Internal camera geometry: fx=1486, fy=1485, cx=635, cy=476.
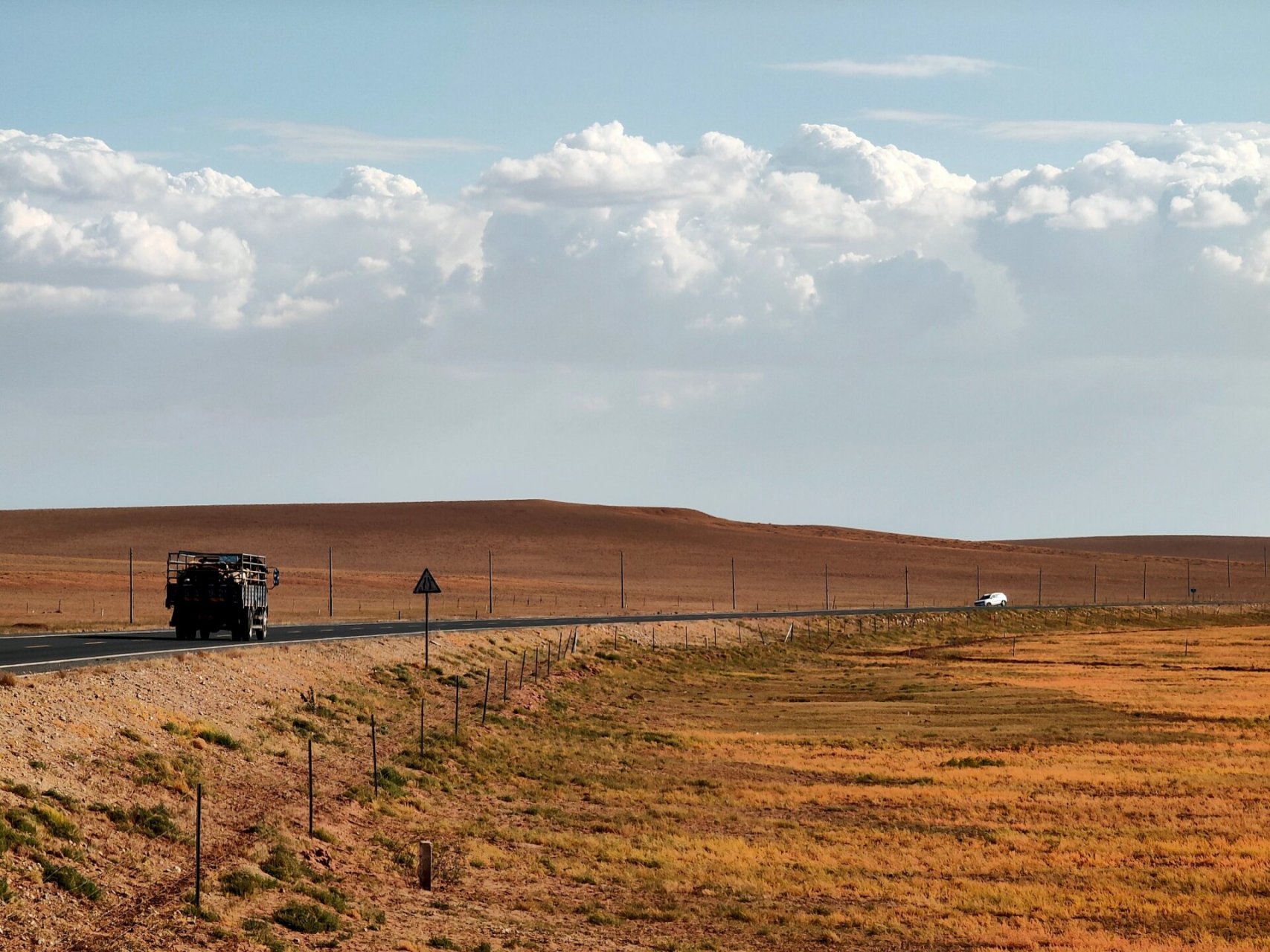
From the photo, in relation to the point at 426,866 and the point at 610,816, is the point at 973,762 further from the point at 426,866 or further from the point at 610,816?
the point at 426,866

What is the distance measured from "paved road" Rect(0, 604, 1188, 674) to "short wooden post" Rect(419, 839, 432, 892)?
13011 mm

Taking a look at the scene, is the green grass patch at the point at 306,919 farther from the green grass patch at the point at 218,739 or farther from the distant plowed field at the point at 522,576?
the distant plowed field at the point at 522,576

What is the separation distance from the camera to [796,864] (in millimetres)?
29609

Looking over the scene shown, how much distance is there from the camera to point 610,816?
34312 millimetres

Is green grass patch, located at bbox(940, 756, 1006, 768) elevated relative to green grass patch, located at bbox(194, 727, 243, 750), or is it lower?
lower

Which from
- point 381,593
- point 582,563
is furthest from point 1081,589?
point 381,593

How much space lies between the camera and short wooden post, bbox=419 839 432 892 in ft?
82.1

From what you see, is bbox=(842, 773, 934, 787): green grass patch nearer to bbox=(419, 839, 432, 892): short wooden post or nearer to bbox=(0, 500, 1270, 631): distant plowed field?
bbox=(419, 839, 432, 892): short wooden post

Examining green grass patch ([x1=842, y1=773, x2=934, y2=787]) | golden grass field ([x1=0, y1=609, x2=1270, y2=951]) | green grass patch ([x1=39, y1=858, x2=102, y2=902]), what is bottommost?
green grass patch ([x1=842, y1=773, x2=934, y2=787])

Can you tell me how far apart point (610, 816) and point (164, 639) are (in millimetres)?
22500

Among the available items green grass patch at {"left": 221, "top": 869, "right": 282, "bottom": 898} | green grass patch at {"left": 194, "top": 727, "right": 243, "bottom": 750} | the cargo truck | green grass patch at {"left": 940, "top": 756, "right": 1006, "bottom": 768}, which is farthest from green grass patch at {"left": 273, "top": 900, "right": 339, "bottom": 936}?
the cargo truck

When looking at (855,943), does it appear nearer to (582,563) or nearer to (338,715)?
(338,715)

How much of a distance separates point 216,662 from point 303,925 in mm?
19969

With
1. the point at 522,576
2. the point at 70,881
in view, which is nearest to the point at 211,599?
the point at 70,881
